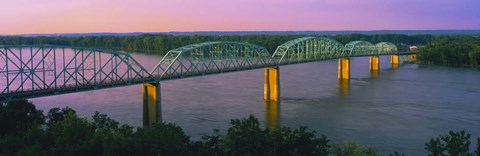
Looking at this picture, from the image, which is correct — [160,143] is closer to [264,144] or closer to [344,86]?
[264,144]

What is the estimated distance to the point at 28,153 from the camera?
1567 cm

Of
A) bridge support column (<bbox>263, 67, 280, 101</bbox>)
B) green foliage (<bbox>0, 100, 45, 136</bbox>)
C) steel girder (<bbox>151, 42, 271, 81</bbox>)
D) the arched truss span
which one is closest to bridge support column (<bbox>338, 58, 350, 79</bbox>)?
steel girder (<bbox>151, 42, 271, 81</bbox>)

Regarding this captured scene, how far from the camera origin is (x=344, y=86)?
190 feet

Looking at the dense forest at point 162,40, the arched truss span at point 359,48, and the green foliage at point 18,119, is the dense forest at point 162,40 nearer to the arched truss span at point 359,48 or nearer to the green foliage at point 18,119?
the arched truss span at point 359,48

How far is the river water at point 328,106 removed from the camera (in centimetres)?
3170

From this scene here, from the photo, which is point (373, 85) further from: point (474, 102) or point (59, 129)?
point (59, 129)

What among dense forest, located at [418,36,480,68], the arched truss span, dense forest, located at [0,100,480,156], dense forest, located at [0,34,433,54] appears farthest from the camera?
dense forest, located at [0,34,433,54]

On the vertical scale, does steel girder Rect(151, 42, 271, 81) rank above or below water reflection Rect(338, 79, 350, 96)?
above

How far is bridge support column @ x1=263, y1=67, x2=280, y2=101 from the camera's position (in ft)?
150

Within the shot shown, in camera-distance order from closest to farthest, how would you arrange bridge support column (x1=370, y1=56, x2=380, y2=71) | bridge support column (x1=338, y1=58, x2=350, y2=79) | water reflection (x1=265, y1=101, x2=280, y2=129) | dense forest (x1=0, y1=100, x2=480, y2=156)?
dense forest (x1=0, y1=100, x2=480, y2=156)
water reflection (x1=265, y1=101, x2=280, y2=129)
bridge support column (x1=338, y1=58, x2=350, y2=79)
bridge support column (x1=370, y1=56, x2=380, y2=71)

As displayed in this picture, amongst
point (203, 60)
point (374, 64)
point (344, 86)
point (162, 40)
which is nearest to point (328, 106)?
point (203, 60)

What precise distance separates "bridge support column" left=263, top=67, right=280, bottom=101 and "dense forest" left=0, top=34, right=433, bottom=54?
63.6 meters

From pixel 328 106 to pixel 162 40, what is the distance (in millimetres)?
89233

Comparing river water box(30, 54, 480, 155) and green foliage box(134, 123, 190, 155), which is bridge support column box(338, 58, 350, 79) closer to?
river water box(30, 54, 480, 155)
